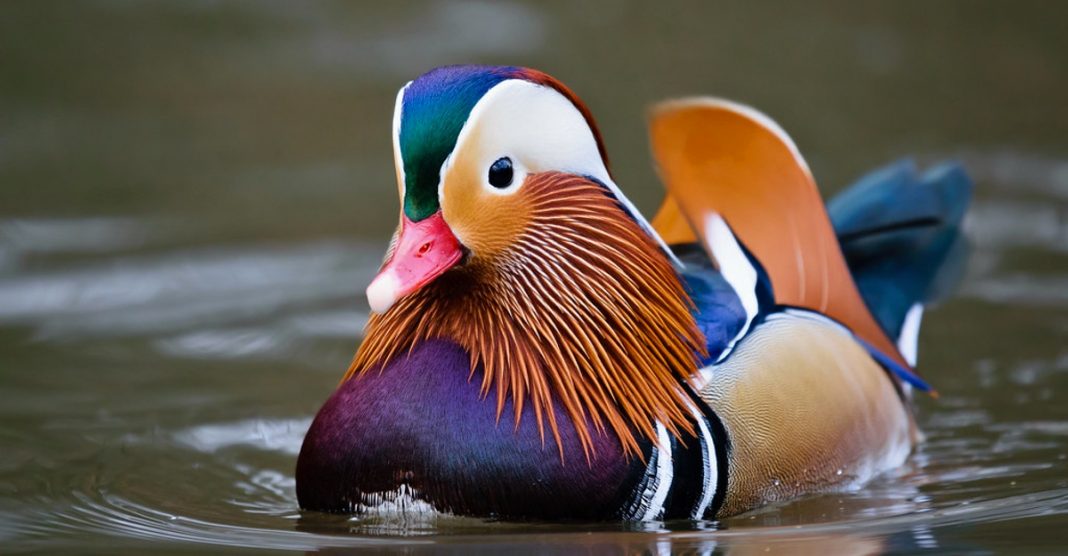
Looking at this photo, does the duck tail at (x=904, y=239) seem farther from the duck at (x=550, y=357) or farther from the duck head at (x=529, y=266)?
the duck head at (x=529, y=266)

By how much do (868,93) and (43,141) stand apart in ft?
13.5

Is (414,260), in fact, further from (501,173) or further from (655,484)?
(655,484)

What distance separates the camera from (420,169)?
2.96 meters

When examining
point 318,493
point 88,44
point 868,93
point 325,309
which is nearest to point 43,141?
point 88,44

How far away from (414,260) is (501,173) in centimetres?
25

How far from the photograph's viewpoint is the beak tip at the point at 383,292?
2924 mm

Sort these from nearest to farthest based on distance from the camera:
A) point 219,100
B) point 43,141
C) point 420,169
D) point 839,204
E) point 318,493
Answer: point 420,169
point 318,493
point 839,204
point 43,141
point 219,100

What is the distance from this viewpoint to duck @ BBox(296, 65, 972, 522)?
3.00 meters

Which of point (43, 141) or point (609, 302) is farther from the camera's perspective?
point (43, 141)

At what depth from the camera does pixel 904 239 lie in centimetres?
454

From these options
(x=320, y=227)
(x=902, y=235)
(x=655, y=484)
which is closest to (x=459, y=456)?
(x=655, y=484)

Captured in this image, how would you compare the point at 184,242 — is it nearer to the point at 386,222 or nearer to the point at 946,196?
the point at 386,222

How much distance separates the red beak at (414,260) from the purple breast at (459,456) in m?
0.24

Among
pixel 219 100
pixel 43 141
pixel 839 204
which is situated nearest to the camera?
pixel 839 204
